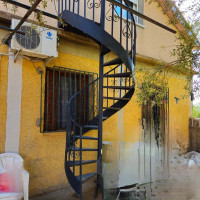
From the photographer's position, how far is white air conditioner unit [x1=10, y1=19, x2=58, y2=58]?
10.8ft

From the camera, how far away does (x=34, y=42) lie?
346 centimetres

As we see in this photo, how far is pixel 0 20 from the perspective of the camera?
11.2ft

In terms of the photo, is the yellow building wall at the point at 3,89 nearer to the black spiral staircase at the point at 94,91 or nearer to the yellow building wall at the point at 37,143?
the yellow building wall at the point at 37,143

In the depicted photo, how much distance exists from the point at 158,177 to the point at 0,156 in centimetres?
402

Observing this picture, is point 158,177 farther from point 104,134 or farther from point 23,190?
point 23,190

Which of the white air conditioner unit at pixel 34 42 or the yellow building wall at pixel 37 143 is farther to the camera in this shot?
the yellow building wall at pixel 37 143

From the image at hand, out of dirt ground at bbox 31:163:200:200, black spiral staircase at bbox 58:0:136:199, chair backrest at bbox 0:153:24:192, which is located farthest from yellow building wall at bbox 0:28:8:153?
dirt ground at bbox 31:163:200:200

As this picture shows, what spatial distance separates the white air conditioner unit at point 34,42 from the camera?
3305mm

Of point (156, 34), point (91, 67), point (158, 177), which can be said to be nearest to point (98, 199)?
point (158, 177)

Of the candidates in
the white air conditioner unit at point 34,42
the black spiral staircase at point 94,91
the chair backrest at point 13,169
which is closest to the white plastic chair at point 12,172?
the chair backrest at point 13,169

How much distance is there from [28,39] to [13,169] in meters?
2.17

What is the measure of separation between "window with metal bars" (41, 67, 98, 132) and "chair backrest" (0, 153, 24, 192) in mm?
757

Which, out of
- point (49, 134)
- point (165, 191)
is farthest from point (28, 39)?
point (165, 191)

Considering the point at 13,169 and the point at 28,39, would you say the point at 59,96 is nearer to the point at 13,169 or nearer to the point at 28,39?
the point at 28,39
